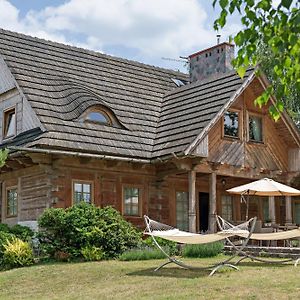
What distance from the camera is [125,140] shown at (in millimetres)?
19109

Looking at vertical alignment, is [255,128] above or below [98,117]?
below

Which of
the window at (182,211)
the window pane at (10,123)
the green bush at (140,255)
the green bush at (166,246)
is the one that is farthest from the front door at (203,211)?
the window pane at (10,123)

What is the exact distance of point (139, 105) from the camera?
21562 mm

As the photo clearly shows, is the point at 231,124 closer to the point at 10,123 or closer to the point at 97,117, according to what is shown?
the point at 97,117

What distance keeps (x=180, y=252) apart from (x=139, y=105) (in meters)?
6.86

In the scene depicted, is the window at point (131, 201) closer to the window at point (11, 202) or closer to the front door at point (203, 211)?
the front door at point (203, 211)

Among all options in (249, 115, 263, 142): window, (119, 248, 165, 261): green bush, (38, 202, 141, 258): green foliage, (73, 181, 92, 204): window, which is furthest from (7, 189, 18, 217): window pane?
(249, 115, 263, 142): window

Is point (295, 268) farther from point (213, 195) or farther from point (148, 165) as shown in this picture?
point (148, 165)

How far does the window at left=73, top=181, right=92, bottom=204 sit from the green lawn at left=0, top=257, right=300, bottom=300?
3751 millimetres

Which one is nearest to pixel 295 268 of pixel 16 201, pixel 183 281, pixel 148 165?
pixel 183 281

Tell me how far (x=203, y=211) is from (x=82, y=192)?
559 cm

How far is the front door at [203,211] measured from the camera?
21703mm

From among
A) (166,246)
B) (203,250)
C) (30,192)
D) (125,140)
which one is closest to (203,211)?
(125,140)

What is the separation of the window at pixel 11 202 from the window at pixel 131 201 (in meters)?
3.44
